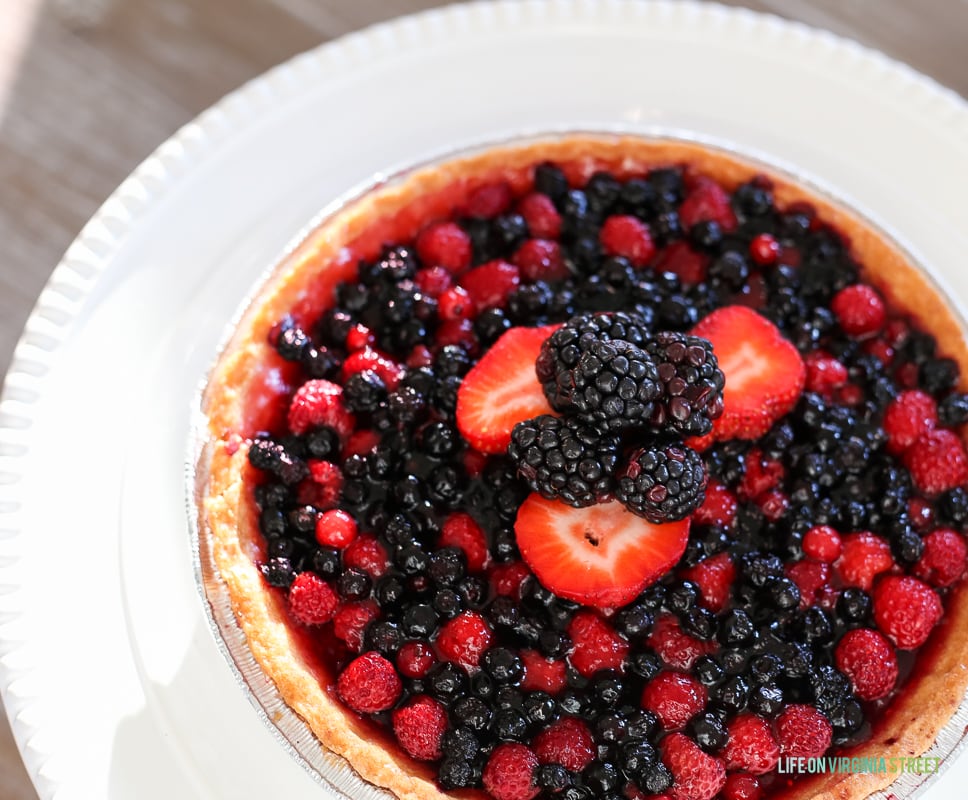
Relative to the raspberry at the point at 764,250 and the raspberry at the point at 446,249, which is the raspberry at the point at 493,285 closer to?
the raspberry at the point at 446,249

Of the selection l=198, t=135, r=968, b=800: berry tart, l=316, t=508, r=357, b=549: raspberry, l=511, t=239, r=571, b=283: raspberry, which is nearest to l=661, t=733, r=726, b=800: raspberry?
l=198, t=135, r=968, b=800: berry tart

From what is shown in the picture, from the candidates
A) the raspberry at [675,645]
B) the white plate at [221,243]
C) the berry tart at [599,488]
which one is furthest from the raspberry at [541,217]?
the raspberry at [675,645]

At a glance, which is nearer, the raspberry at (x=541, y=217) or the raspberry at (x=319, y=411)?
the raspberry at (x=319, y=411)

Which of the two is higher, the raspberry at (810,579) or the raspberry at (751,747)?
the raspberry at (810,579)

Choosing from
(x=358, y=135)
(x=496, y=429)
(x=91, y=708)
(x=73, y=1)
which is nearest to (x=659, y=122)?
(x=358, y=135)

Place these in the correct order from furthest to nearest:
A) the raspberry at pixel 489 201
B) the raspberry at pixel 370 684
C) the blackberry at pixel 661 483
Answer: the raspberry at pixel 489 201
the raspberry at pixel 370 684
the blackberry at pixel 661 483

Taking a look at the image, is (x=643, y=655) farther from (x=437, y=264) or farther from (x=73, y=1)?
(x=73, y=1)
